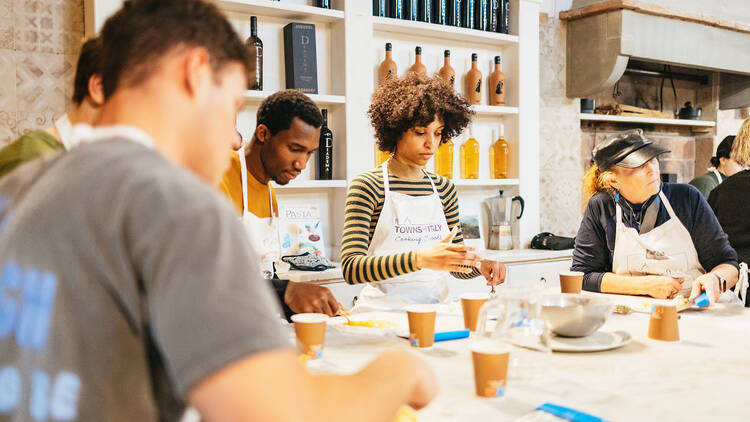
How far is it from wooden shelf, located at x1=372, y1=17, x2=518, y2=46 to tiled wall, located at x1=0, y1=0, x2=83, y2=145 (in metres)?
1.67

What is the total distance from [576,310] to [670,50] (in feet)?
11.9

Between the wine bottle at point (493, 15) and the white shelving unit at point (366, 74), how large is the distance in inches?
3.3

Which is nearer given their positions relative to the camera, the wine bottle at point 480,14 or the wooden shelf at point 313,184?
the wooden shelf at point 313,184

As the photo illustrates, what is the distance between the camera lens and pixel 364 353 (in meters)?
1.41

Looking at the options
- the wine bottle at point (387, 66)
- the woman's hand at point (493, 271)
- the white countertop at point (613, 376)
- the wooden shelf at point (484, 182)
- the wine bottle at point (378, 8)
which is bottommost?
the white countertop at point (613, 376)

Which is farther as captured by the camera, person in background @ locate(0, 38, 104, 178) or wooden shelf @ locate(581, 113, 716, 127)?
wooden shelf @ locate(581, 113, 716, 127)

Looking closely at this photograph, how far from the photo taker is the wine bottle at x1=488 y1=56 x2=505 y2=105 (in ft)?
13.3

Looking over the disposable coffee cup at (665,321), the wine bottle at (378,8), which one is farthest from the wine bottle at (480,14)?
the disposable coffee cup at (665,321)

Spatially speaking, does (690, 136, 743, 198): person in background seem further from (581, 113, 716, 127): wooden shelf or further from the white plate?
the white plate

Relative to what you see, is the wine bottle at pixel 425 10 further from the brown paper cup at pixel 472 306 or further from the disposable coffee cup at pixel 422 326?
the disposable coffee cup at pixel 422 326

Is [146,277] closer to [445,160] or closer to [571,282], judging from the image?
[571,282]

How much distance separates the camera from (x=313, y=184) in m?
3.37

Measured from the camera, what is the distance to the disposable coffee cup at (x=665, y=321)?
4.96ft

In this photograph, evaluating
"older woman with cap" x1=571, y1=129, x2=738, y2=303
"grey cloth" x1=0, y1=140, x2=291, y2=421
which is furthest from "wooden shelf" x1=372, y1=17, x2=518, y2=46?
"grey cloth" x1=0, y1=140, x2=291, y2=421
